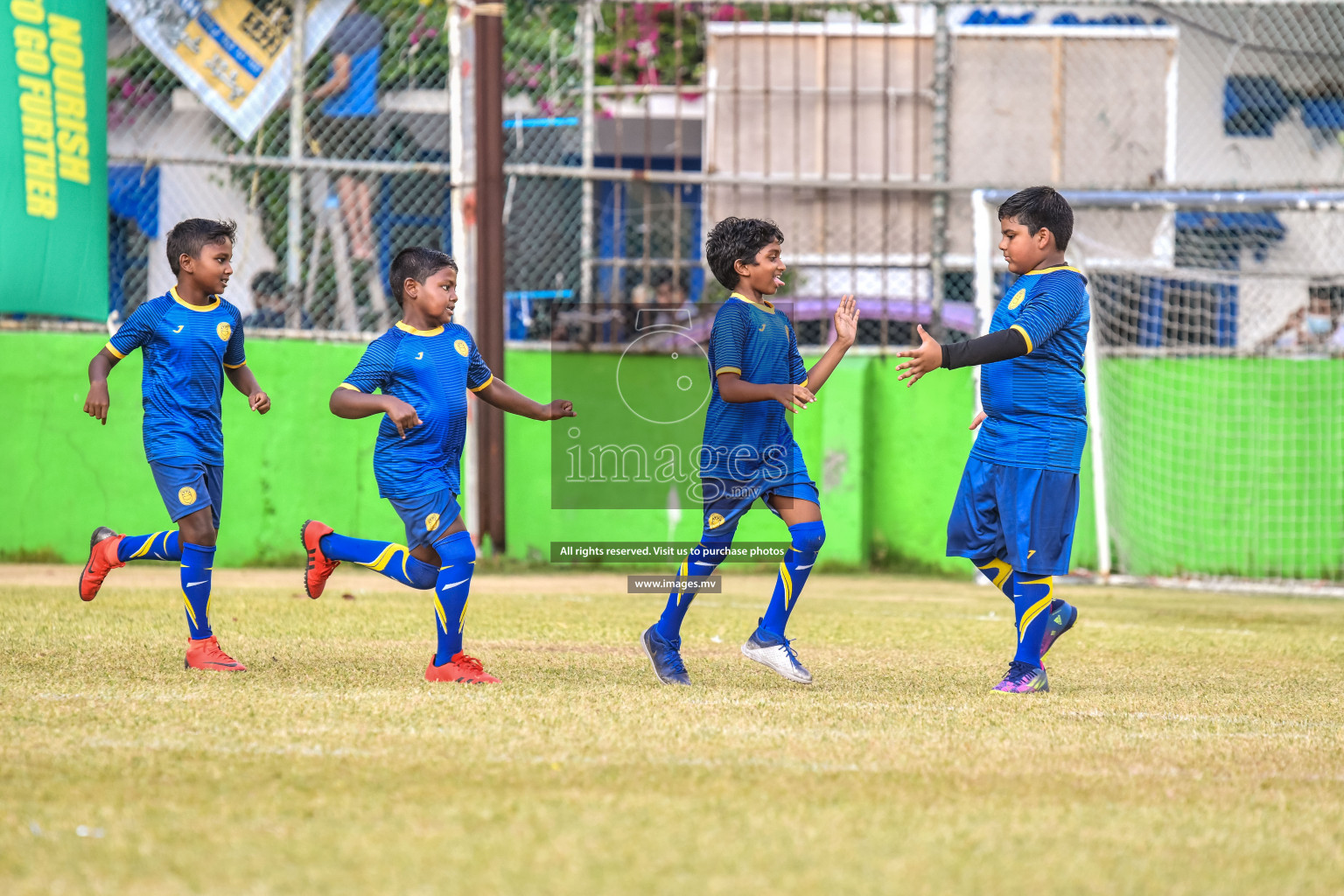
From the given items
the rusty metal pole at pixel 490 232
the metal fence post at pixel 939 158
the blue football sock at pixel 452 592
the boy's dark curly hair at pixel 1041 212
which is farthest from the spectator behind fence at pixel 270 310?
the boy's dark curly hair at pixel 1041 212

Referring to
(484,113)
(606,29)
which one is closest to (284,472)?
(484,113)

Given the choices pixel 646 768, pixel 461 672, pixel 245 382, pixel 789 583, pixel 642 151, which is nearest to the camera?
pixel 646 768

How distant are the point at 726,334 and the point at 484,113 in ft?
19.9

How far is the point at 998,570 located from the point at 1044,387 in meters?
0.70

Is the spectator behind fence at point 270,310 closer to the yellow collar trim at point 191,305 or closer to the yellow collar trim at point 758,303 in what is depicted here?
the yellow collar trim at point 191,305

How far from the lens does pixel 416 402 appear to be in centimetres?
512

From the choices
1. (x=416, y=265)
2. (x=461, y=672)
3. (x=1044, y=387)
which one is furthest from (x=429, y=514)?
(x=1044, y=387)

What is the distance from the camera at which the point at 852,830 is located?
310cm

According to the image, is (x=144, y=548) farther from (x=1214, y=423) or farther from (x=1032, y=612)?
(x=1214, y=423)

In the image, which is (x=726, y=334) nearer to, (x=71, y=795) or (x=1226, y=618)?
(x=71, y=795)

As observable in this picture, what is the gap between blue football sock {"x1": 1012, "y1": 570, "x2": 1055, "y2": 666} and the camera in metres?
5.25

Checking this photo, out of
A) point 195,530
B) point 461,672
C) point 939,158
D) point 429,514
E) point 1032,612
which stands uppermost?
point 939,158

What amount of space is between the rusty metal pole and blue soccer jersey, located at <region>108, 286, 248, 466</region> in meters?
4.91

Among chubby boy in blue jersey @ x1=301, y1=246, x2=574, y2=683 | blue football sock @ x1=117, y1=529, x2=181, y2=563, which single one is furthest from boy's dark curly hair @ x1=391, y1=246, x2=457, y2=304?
blue football sock @ x1=117, y1=529, x2=181, y2=563
